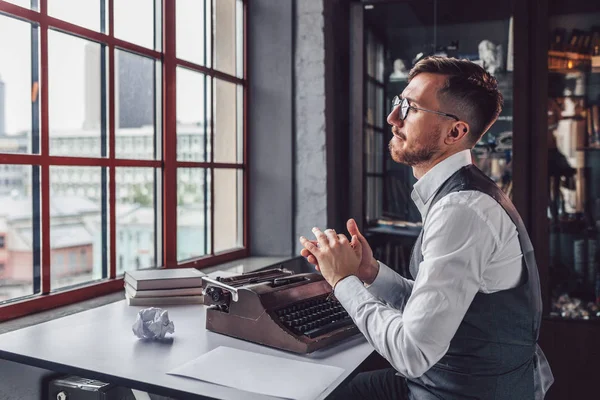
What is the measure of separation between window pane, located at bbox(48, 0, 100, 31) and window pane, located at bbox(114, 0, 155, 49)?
115 millimetres

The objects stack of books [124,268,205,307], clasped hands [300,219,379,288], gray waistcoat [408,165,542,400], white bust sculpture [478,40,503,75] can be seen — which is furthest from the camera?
white bust sculpture [478,40,503,75]

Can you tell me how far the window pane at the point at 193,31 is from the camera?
9.77ft

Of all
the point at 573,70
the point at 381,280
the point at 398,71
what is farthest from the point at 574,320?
the point at 381,280

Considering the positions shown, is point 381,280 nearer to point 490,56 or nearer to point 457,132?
point 457,132

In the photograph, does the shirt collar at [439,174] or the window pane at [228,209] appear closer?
the shirt collar at [439,174]

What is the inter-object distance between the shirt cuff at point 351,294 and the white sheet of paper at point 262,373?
16 centimetres

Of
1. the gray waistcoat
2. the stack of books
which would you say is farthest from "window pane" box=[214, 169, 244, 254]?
the gray waistcoat

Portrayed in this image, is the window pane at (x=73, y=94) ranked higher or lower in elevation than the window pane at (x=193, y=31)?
lower

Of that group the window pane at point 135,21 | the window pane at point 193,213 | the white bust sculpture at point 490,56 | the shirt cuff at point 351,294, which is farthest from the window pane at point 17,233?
the white bust sculpture at point 490,56

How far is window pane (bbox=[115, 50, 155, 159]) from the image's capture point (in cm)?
256

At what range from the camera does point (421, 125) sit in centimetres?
168

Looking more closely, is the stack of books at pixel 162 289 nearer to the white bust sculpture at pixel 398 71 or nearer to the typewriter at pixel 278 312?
the typewriter at pixel 278 312

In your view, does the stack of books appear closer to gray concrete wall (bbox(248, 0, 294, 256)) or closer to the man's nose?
the man's nose

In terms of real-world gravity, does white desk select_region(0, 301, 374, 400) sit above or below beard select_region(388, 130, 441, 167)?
below
